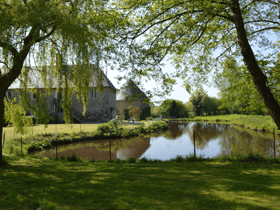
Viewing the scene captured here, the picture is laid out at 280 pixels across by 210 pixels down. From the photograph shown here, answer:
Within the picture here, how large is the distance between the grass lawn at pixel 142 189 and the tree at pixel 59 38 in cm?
232

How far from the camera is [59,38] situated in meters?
7.43

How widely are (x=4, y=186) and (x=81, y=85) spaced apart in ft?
10.9

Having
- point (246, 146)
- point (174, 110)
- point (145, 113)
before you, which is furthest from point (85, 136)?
point (174, 110)

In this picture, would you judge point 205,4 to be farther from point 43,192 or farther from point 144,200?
point 43,192

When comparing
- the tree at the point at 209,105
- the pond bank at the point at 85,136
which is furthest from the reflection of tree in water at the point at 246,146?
the tree at the point at 209,105

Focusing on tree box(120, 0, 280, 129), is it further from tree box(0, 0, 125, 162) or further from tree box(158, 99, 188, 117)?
tree box(158, 99, 188, 117)

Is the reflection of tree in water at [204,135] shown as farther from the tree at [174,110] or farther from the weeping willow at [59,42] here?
the tree at [174,110]

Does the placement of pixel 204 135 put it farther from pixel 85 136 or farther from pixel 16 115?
pixel 16 115

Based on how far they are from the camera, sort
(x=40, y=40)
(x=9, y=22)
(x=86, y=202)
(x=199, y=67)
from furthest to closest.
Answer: (x=199, y=67)
(x=40, y=40)
(x=9, y=22)
(x=86, y=202)

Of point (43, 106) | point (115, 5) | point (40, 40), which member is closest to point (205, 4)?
point (115, 5)

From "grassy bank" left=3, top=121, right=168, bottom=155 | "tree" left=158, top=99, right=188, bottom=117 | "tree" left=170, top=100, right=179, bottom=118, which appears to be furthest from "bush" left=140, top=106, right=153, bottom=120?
"grassy bank" left=3, top=121, right=168, bottom=155

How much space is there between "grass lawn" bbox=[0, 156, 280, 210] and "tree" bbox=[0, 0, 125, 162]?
2.32 metres

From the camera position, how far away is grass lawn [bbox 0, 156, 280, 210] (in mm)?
3664

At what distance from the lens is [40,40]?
22.0 feet
